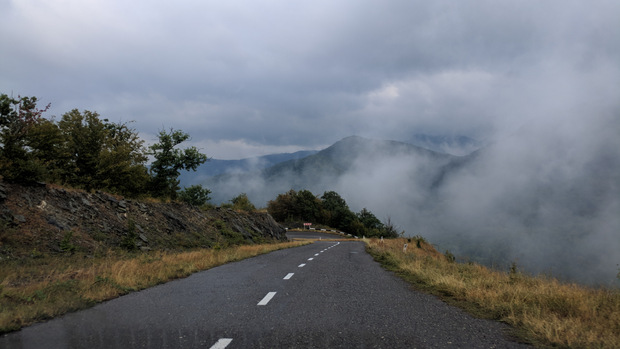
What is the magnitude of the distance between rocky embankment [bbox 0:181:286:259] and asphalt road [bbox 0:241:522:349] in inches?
267

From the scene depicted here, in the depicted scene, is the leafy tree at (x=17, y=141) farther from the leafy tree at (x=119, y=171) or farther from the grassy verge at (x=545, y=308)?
the grassy verge at (x=545, y=308)

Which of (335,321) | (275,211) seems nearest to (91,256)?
(335,321)

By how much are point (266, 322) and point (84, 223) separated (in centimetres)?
1334

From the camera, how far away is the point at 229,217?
32688mm

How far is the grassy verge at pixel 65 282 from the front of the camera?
228 inches

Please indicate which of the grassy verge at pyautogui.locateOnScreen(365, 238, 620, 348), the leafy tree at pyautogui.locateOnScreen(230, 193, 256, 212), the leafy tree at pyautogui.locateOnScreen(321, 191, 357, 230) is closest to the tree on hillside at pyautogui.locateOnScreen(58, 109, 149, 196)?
the leafy tree at pyautogui.locateOnScreen(230, 193, 256, 212)

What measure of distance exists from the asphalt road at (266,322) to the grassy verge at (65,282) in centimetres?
Answer: 38

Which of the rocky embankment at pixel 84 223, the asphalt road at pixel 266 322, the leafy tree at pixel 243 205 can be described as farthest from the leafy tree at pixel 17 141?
the leafy tree at pixel 243 205

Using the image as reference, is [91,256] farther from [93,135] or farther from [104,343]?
[93,135]

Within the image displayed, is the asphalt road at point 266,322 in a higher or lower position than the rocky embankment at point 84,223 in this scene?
lower

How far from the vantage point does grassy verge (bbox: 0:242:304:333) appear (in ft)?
19.0

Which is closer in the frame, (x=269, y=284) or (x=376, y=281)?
(x=269, y=284)

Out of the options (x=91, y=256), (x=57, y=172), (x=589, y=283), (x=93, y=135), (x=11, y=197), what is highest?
(x=93, y=135)

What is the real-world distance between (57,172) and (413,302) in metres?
20.6
